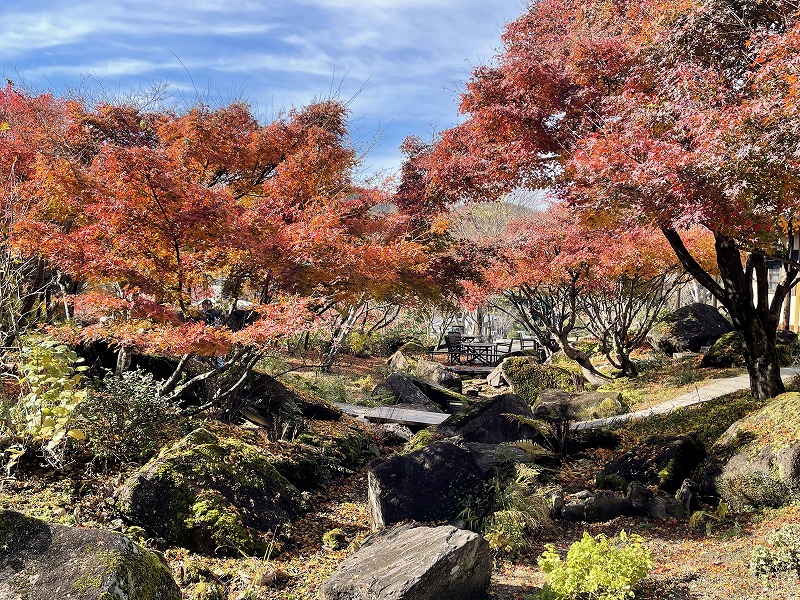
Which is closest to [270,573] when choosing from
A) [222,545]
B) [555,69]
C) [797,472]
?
[222,545]

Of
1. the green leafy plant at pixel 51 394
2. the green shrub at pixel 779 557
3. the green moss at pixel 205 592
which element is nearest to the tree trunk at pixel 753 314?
the green shrub at pixel 779 557

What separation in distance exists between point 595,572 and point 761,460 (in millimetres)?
2851

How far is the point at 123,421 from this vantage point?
6027mm

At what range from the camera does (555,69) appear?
24.9 ft

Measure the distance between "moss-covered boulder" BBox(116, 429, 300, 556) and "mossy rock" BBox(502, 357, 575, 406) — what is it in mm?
9465

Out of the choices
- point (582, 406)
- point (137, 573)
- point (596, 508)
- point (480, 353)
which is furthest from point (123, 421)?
point (480, 353)

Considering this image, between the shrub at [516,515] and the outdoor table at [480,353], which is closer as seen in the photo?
the shrub at [516,515]

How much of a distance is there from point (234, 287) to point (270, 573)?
3833mm

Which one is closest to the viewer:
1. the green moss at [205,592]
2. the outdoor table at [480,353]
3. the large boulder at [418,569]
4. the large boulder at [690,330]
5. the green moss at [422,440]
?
the large boulder at [418,569]

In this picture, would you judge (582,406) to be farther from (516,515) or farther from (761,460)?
(516,515)

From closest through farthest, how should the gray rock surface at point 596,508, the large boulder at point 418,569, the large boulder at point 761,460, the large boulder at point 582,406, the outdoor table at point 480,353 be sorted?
the large boulder at point 418,569, the large boulder at point 761,460, the gray rock surface at point 596,508, the large boulder at point 582,406, the outdoor table at point 480,353

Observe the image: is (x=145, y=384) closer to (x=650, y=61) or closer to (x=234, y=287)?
(x=234, y=287)

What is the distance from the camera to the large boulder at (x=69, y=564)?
9.08 ft

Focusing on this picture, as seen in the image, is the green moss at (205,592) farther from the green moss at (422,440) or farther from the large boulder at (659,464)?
the large boulder at (659,464)
